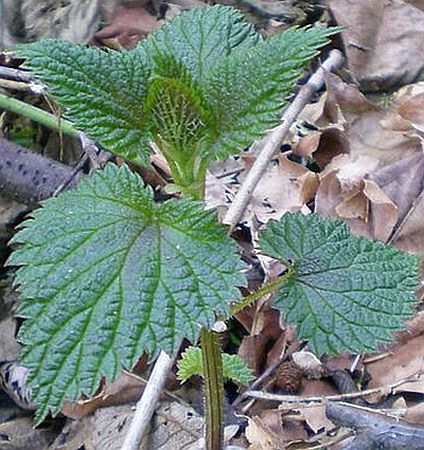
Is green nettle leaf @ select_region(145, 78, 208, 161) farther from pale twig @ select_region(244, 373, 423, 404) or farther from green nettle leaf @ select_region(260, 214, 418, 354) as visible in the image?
pale twig @ select_region(244, 373, 423, 404)

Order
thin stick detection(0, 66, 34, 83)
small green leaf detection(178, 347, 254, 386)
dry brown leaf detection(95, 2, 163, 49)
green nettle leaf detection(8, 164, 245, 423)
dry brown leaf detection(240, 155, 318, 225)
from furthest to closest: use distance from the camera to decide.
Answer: dry brown leaf detection(95, 2, 163, 49), thin stick detection(0, 66, 34, 83), dry brown leaf detection(240, 155, 318, 225), small green leaf detection(178, 347, 254, 386), green nettle leaf detection(8, 164, 245, 423)

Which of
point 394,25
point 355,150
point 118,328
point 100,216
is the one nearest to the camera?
point 118,328

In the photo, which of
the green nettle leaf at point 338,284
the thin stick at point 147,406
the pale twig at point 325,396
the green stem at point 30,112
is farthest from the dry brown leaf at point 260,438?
the green stem at point 30,112

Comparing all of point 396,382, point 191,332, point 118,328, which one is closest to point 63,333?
point 118,328

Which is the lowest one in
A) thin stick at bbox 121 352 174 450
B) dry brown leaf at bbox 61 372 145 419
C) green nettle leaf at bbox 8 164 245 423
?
dry brown leaf at bbox 61 372 145 419

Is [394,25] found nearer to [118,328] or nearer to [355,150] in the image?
[355,150]

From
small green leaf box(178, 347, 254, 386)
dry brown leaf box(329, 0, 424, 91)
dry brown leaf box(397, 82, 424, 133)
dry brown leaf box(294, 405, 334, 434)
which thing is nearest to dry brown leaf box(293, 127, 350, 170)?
dry brown leaf box(397, 82, 424, 133)
